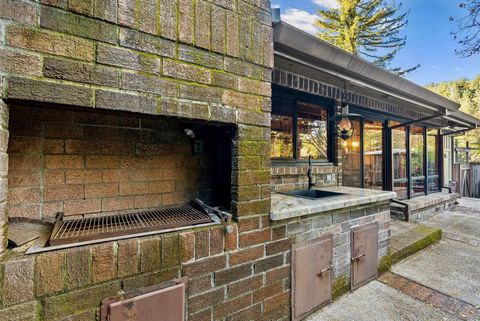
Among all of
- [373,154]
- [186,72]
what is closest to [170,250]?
[186,72]

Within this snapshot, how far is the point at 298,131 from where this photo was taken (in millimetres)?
3307

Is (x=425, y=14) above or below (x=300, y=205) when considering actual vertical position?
above

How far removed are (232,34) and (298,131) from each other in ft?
6.43

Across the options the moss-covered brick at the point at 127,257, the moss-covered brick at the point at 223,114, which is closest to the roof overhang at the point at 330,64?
the moss-covered brick at the point at 223,114

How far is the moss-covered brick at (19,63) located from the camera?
1.00 meters

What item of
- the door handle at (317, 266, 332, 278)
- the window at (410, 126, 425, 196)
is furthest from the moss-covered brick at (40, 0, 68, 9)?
the window at (410, 126, 425, 196)

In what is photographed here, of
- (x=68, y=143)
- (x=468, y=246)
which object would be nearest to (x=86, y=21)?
(x=68, y=143)

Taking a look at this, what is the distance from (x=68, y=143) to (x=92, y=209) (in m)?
0.48

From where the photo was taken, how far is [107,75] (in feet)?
3.95

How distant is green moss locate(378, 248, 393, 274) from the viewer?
2800mm

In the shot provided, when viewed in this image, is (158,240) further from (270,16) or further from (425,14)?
(425,14)

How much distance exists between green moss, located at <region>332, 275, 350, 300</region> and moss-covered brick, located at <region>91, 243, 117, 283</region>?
6.66 feet

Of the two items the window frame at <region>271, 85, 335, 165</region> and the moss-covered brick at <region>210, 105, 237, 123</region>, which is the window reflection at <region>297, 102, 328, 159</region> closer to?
the window frame at <region>271, 85, 335, 165</region>

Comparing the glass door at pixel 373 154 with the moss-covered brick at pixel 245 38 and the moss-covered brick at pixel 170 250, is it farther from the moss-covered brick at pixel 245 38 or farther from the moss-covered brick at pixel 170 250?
the moss-covered brick at pixel 170 250
